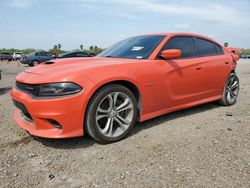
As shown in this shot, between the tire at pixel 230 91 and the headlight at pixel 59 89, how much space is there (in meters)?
3.57

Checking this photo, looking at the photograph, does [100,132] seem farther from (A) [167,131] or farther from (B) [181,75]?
(B) [181,75]

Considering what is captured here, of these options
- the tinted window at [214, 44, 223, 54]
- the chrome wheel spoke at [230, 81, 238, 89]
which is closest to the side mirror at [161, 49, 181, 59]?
the tinted window at [214, 44, 223, 54]

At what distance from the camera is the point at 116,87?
3641mm

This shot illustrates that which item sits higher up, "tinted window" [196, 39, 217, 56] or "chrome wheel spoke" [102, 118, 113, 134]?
"tinted window" [196, 39, 217, 56]

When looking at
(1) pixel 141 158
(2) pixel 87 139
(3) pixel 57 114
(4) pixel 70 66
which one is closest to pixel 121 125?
(2) pixel 87 139

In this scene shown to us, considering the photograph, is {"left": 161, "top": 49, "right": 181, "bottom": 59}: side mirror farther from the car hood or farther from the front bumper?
the front bumper

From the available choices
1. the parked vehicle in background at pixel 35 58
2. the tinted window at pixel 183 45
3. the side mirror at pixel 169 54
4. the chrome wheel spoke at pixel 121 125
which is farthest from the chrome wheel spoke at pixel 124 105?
the parked vehicle in background at pixel 35 58

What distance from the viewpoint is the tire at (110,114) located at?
3447 millimetres

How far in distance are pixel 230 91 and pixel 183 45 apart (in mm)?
1810

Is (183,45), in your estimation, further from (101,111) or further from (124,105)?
(101,111)

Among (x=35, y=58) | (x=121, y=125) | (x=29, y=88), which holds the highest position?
(x=29, y=88)

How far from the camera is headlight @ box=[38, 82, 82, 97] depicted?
3.26 m

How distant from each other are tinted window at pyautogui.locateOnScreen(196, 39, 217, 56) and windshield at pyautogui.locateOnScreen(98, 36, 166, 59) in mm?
945

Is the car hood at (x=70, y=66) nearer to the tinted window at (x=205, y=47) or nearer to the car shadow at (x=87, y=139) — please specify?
the car shadow at (x=87, y=139)
